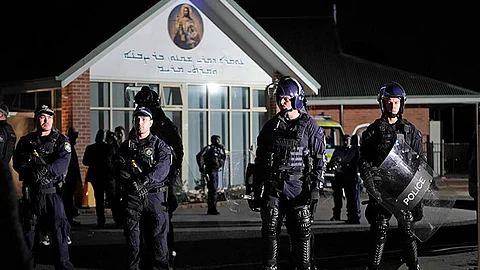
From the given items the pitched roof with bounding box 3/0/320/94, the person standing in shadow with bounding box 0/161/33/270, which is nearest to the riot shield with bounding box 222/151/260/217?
the pitched roof with bounding box 3/0/320/94

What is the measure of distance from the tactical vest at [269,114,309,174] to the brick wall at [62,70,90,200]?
12.3 metres

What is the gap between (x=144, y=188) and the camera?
906 centimetres

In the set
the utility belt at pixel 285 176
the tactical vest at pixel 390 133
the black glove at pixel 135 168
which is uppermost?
the tactical vest at pixel 390 133

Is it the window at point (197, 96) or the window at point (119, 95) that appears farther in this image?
the window at point (197, 96)

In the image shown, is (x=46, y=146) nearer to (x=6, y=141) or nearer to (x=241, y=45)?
(x=6, y=141)

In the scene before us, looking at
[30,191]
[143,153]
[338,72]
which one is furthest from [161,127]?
[338,72]

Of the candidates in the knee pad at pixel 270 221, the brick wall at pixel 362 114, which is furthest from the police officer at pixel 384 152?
the brick wall at pixel 362 114

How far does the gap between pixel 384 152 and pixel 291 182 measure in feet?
3.41

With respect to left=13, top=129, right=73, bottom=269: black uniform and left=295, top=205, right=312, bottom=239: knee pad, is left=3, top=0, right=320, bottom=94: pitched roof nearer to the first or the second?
left=13, top=129, right=73, bottom=269: black uniform

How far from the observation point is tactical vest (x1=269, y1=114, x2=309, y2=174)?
348 inches

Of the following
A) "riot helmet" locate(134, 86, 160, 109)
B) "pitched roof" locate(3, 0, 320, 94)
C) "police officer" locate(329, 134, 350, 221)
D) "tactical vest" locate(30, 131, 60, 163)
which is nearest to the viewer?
"tactical vest" locate(30, 131, 60, 163)

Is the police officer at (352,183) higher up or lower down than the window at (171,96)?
lower down

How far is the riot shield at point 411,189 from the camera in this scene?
8820 mm

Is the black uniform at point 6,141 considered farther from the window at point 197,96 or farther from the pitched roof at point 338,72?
the pitched roof at point 338,72
